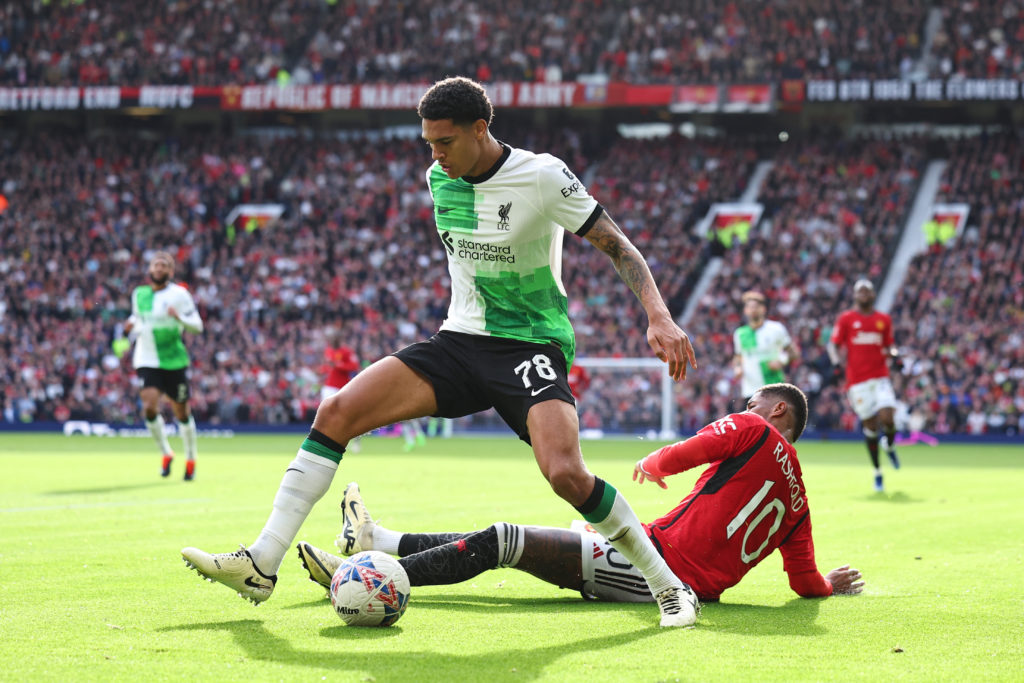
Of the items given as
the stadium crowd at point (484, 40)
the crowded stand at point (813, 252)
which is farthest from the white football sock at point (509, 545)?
the stadium crowd at point (484, 40)

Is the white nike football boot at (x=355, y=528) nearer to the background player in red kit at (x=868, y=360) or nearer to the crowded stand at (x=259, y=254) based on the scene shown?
the background player in red kit at (x=868, y=360)

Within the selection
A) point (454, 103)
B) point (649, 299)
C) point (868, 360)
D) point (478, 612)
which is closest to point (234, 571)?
point (478, 612)

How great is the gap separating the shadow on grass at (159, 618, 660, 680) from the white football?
8 cm

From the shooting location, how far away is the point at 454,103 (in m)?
5.66

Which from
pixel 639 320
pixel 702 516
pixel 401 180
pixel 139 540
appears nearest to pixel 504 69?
pixel 401 180

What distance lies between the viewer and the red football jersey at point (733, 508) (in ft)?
19.8

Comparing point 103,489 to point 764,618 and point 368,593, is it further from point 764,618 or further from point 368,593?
point 764,618

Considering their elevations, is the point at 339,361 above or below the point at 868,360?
below

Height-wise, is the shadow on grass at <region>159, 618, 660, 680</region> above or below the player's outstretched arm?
above

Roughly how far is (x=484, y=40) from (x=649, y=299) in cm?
3512

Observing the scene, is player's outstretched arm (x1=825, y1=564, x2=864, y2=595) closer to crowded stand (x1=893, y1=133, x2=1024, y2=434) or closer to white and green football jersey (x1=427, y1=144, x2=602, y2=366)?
white and green football jersey (x1=427, y1=144, x2=602, y2=366)

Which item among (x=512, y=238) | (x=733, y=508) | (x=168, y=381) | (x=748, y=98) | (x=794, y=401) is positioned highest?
(x=748, y=98)

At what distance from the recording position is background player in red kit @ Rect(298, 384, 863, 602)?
6055 millimetres

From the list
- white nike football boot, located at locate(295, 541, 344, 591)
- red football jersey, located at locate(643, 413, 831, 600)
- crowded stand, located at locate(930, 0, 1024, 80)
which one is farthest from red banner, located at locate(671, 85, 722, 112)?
white nike football boot, located at locate(295, 541, 344, 591)
